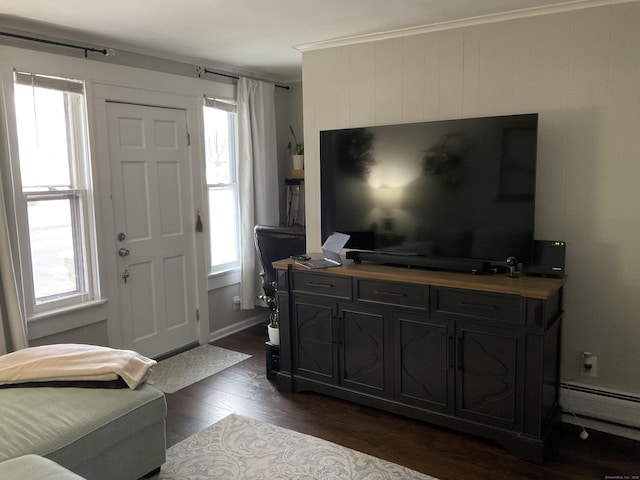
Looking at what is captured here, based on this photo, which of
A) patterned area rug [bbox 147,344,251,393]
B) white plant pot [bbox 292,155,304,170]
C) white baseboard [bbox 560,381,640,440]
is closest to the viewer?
white baseboard [bbox 560,381,640,440]

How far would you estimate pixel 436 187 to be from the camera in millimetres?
3039

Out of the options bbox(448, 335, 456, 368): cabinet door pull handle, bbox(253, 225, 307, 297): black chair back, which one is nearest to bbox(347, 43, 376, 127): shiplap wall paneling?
bbox(253, 225, 307, 297): black chair back

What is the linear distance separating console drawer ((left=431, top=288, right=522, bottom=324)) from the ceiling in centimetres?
157

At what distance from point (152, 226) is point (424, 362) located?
7.59ft

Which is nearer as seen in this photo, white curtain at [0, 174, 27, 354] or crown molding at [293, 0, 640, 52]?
crown molding at [293, 0, 640, 52]

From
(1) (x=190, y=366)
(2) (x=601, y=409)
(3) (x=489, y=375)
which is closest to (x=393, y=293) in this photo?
(3) (x=489, y=375)

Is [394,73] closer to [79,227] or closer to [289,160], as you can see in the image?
[289,160]

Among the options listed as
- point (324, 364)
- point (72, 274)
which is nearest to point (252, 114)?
point (72, 274)

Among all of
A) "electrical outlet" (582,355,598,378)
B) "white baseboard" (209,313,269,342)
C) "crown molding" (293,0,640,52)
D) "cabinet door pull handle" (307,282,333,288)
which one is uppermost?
"crown molding" (293,0,640,52)

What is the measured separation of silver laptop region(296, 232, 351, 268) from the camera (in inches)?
129

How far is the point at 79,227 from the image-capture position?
11.6 feet

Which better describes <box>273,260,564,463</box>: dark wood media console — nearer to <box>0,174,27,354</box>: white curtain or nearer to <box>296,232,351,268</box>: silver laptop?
<box>296,232,351,268</box>: silver laptop

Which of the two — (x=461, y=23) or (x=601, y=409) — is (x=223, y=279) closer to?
(x=461, y=23)

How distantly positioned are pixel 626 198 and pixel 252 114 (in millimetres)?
3042
